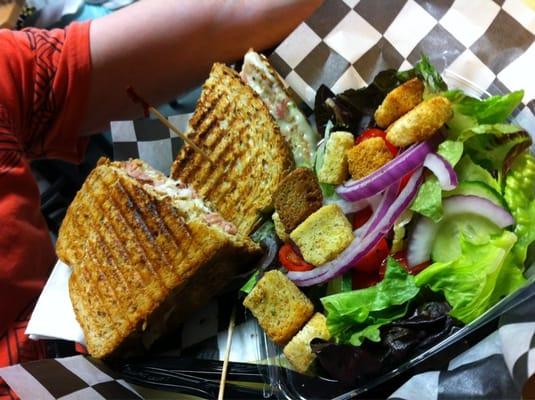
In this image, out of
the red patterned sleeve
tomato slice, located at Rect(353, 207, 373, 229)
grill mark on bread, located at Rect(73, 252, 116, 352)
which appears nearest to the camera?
tomato slice, located at Rect(353, 207, 373, 229)

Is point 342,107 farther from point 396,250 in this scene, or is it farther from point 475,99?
point 396,250

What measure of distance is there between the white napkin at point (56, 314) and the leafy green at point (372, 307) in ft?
2.76

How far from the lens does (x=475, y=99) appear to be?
1.49 metres

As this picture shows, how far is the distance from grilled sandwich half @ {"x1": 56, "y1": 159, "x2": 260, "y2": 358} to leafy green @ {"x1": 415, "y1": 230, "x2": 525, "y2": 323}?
1.92ft

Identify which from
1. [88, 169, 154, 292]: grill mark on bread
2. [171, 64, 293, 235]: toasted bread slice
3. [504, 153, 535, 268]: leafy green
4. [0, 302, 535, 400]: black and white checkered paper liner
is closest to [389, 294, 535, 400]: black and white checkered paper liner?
[0, 302, 535, 400]: black and white checkered paper liner

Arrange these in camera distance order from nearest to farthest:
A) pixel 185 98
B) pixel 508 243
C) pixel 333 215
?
1. pixel 508 243
2. pixel 333 215
3. pixel 185 98

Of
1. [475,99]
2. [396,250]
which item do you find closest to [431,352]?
[396,250]

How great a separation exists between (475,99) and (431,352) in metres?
0.67

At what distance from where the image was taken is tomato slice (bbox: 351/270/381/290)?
149cm

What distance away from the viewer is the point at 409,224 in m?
1.45

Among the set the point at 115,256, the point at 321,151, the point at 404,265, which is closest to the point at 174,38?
the point at 321,151

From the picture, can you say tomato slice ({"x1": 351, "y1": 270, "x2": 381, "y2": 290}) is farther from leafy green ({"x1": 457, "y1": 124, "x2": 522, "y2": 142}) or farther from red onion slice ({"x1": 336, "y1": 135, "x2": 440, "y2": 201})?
leafy green ({"x1": 457, "y1": 124, "x2": 522, "y2": 142})

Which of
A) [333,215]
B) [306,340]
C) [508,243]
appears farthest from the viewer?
[333,215]

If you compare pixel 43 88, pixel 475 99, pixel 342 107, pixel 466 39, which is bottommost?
pixel 43 88
